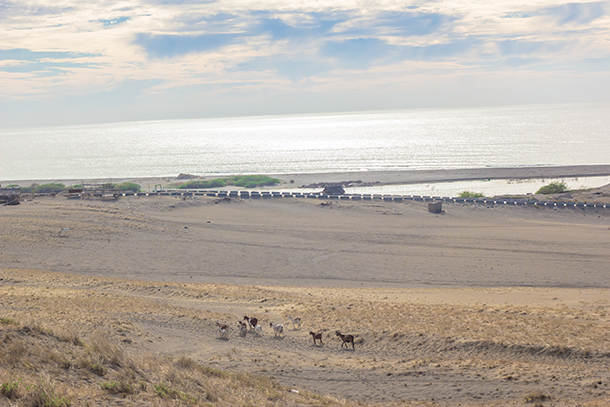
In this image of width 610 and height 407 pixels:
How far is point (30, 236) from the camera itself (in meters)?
28.7

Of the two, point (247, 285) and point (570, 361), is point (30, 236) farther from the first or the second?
point (570, 361)

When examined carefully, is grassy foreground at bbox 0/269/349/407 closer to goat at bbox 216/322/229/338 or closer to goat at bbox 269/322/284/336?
goat at bbox 216/322/229/338

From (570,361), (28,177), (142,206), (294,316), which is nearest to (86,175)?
(28,177)

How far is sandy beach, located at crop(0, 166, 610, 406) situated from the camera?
10.8 m

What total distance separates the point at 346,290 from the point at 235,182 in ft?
181

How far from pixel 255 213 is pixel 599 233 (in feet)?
87.5

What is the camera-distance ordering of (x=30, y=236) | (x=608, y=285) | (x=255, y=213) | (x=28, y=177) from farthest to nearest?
1. (x=28, y=177)
2. (x=255, y=213)
3. (x=30, y=236)
4. (x=608, y=285)

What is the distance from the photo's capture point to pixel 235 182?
74.3 metres

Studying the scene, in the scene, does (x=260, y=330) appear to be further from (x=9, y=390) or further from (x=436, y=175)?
(x=436, y=175)

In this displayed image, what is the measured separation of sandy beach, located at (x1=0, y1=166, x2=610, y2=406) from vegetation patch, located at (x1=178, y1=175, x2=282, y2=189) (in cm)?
2690

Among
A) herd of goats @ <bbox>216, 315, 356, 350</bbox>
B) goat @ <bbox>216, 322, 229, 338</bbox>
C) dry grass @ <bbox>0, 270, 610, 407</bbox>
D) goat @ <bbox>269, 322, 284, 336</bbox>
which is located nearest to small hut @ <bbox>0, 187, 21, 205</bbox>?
dry grass @ <bbox>0, 270, 610, 407</bbox>

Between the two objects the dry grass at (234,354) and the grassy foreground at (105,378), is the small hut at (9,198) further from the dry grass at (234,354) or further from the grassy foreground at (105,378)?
the grassy foreground at (105,378)

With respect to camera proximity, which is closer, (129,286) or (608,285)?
(129,286)

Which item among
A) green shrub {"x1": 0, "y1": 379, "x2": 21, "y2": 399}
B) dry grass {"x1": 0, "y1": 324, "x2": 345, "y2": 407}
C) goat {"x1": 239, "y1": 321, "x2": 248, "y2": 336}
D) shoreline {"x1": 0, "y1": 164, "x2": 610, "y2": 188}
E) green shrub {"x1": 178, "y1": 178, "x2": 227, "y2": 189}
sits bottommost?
goat {"x1": 239, "y1": 321, "x2": 248, "y2": 336}
